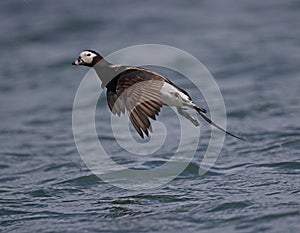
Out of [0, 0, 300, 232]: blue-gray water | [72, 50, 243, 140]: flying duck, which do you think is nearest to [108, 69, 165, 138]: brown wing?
[72, 50, 243, 140]: flying duck

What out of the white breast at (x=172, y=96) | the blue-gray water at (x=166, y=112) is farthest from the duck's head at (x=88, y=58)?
the blue-gray water at (x=166, y=112)

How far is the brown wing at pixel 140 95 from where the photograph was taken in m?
6.15

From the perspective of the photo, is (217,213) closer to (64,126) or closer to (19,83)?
(64,126)

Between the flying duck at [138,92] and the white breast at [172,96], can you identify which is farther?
the white breast at [172,96]

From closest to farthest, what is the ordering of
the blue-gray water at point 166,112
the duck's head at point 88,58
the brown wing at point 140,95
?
the brown wing at point 140,95 → the blue-gray water at point 166,112 → the duck's head at point 88,58

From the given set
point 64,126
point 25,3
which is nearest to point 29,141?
point 64,126

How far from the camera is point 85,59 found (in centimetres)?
720

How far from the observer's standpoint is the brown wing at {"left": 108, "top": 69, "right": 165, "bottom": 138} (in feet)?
20.2

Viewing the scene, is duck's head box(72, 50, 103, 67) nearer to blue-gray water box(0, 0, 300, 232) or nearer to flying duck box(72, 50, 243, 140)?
flying duck box(72, 50, 243, 140)

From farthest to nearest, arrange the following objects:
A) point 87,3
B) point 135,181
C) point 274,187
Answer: point 87,3 < point 135,181 < point 274,187

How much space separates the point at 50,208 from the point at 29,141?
2.96 m

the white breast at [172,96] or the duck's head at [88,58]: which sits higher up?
the duck's head at [88,58]

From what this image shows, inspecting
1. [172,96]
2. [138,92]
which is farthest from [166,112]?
[138,92]

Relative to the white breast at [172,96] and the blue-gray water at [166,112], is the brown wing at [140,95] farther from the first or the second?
the blue-gray water at [166,112]
